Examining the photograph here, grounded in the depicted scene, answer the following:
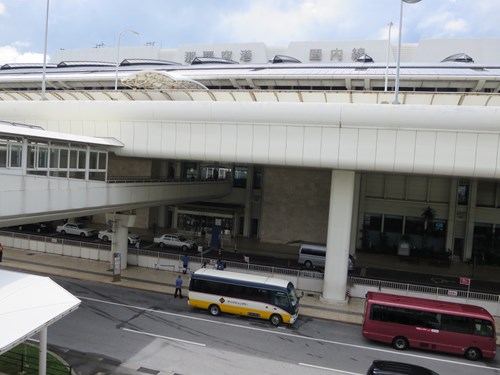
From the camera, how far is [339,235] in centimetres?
1969

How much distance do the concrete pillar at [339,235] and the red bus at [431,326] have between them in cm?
402

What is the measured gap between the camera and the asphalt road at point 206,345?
1302 cm

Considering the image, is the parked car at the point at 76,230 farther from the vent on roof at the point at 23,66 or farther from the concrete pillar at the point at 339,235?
the vent on roof at the point at 23,66

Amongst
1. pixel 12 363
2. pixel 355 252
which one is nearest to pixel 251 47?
pixel 355 252

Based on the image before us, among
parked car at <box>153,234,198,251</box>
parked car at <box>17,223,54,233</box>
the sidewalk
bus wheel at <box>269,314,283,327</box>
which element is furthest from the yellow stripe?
parked car at <box>17,223,54,233</box>

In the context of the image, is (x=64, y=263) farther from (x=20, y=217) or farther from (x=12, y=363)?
(x=12, y=363)

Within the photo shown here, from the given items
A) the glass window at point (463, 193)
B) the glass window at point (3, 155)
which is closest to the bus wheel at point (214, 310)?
the glass window at point (3, 155)

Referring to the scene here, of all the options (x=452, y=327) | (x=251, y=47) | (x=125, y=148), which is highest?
(x=251, y=47)

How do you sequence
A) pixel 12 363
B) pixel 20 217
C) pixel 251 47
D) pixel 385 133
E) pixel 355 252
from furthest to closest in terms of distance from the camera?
pixel 251 47 < pixel 355 252 < pixel 385 133 < pixel 20 217 < pixel 12 363

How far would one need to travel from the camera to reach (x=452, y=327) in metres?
15.1

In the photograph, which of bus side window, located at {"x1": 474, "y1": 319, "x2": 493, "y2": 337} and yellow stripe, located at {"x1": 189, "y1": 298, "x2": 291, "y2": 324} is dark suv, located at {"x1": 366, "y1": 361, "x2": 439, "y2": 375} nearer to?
bus side window, located at {"x1": 474, "y1": 319, "x2": 493, "y2": 337}

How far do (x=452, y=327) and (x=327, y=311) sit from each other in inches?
222

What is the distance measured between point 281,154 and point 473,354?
11.3 m

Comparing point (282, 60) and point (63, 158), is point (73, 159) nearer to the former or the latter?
point (63, 158)
